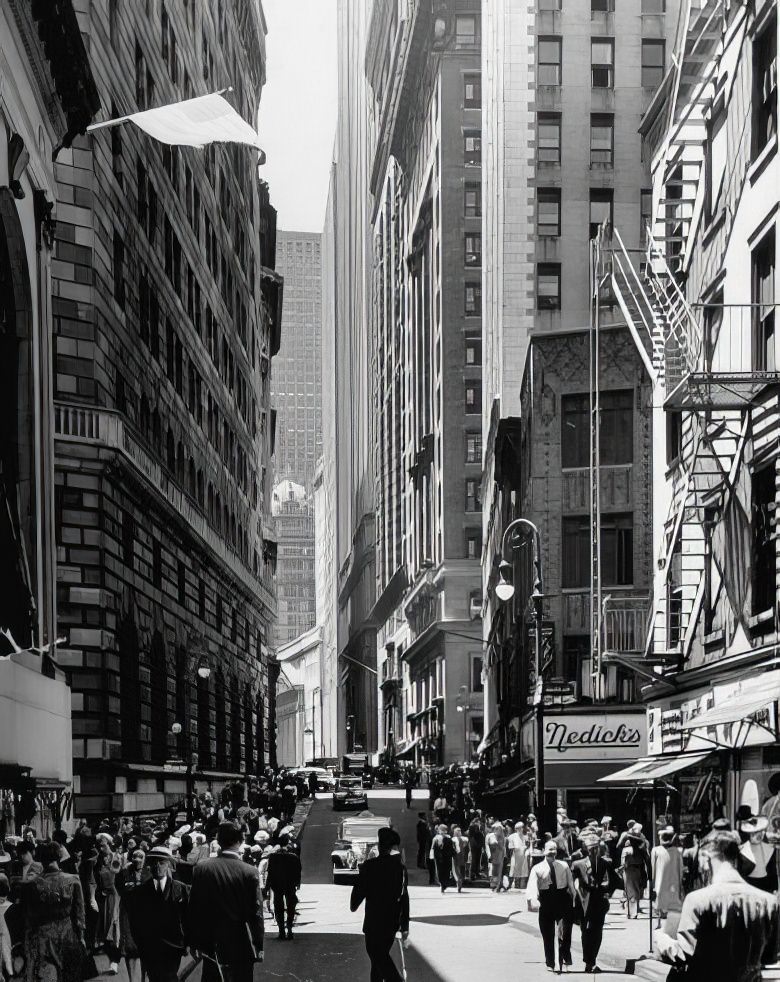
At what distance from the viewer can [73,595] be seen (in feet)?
135

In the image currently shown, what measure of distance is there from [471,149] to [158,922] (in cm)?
9806

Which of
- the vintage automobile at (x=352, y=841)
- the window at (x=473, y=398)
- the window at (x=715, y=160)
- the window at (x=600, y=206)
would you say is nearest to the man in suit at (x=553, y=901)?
the window at (x=715, y=160)

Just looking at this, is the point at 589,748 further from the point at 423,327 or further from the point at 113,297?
the point at 423,327

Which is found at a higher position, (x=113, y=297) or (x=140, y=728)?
(x=113, y=297)

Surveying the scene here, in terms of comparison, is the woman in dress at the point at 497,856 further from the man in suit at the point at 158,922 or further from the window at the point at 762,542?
the man in suit at the point at 158,922

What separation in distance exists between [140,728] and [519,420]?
2200 centimetres

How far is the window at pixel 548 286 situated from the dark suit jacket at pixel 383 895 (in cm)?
6232

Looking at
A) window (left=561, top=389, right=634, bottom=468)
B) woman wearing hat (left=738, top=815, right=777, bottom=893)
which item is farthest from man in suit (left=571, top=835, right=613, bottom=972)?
window (left=561, top=389, right=634, bottom=468)

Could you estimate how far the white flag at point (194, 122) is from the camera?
2816 centimetres

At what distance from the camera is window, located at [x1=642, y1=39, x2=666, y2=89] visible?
76.2m

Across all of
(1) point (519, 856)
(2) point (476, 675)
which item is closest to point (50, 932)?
(1) point (519, 856)

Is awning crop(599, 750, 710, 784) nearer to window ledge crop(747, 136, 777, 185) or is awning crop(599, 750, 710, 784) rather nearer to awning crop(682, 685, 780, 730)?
awning crop(682, 685, 780, 730)

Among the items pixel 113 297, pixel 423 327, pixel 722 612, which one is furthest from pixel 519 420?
pixel 423 327

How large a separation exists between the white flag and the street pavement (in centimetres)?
1343
